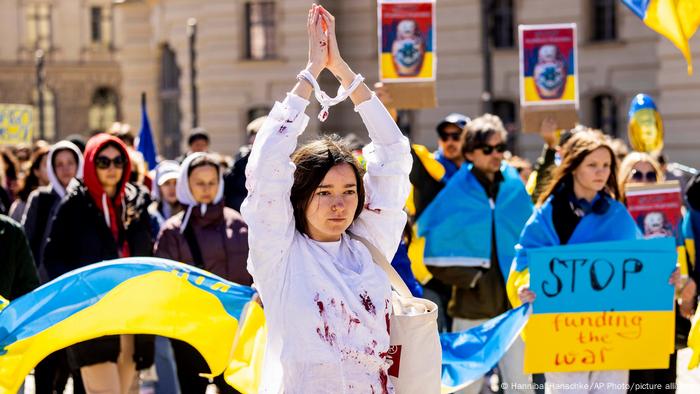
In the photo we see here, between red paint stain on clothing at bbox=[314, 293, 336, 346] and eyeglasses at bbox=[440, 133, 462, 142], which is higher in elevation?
eyeglasses at bbox=[440, 133, 462, 142]

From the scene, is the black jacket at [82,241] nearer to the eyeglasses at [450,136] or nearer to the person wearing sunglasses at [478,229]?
the person wearing sunglasses at [478,229]

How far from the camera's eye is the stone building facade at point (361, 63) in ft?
86.2

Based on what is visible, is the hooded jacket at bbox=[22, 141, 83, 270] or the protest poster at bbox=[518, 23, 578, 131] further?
the protest poster at bbox=[518, 23, 578, 131]

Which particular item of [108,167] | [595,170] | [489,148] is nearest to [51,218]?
[108,167]

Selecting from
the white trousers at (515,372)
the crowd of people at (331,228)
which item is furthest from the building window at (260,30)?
the white trousers at (515,372)

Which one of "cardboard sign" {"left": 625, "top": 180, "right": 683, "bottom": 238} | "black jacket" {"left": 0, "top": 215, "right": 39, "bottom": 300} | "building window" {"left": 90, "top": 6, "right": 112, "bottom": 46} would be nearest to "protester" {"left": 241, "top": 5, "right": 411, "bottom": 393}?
"black jacket" {"left": 0, "top": 215, "right": 39, "bottom": 300}

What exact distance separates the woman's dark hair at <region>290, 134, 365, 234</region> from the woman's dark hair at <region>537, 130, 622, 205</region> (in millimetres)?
2797

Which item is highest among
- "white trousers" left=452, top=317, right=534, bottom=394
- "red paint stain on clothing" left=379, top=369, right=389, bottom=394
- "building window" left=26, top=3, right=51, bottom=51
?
"building window" left=26, top=3, right=51, bottom=51

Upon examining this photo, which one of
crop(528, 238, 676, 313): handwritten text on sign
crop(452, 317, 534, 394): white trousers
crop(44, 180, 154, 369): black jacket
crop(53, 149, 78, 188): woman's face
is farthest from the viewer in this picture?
crop(53, 149, 78, 188): woman's face

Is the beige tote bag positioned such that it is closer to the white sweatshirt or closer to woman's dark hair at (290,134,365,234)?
the white sweatshirt

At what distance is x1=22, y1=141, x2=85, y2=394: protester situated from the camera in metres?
9.12

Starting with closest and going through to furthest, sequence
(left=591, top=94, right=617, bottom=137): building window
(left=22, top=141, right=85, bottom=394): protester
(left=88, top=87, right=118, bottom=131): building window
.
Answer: (left=22, top=141, right=85, bottom=394): protester
(left=591, top=94, right=617, bottom=137): building window
(left=88, top=87, right=118, bottom=131): building window

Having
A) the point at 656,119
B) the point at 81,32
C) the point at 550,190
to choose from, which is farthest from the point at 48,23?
the point at 550,190

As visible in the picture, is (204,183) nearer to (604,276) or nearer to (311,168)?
(604,276)
